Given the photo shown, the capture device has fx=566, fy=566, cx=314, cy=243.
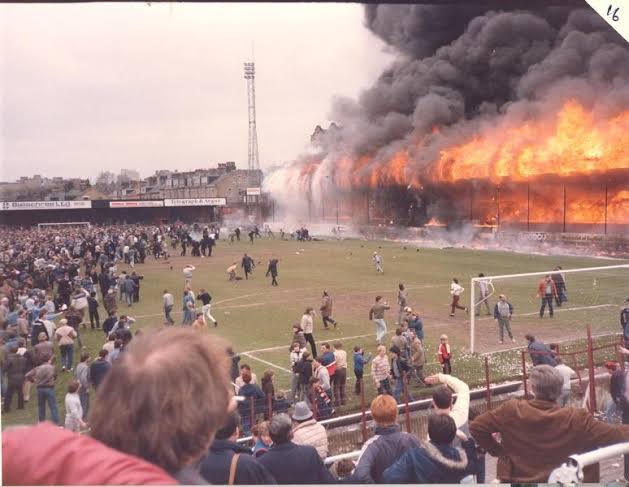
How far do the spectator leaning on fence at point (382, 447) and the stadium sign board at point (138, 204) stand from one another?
18878 mm

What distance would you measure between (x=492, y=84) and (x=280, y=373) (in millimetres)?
36632

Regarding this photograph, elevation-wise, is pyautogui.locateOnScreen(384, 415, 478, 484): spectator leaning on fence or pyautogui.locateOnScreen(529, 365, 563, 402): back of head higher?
pyautogui.locateOnScreen(529, 365, 563, 402): back of head

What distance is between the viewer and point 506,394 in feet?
31.7

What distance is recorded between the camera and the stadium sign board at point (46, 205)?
35.3 feet

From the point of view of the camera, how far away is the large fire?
3141cm

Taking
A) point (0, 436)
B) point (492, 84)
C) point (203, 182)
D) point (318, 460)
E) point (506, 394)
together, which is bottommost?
point (506, 394)

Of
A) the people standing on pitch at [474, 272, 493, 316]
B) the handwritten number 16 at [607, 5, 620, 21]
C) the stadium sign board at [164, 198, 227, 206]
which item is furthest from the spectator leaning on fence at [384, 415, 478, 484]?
the stadium sign board at [164, 198, 227, 206]

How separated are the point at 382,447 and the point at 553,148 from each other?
112ft

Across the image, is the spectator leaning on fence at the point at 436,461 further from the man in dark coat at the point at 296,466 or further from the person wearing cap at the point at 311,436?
the person wearing cap at the point at 311,436

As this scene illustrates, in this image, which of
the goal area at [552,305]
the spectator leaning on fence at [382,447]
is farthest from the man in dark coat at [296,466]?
the goal area at [552,305]

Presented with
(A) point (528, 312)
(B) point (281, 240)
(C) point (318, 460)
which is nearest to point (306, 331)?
(A) point (528, 312)

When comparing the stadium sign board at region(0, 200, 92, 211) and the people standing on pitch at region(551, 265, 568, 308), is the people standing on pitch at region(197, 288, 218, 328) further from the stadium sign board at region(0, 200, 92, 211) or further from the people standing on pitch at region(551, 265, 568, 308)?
the people standing on pitch at region(551, 265, 568, 308)

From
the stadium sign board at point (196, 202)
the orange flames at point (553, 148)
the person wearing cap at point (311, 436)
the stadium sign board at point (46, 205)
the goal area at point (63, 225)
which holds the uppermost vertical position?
the orange flames at point (553, 148)

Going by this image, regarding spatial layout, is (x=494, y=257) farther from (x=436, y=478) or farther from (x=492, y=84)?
(x=436, y=478)
